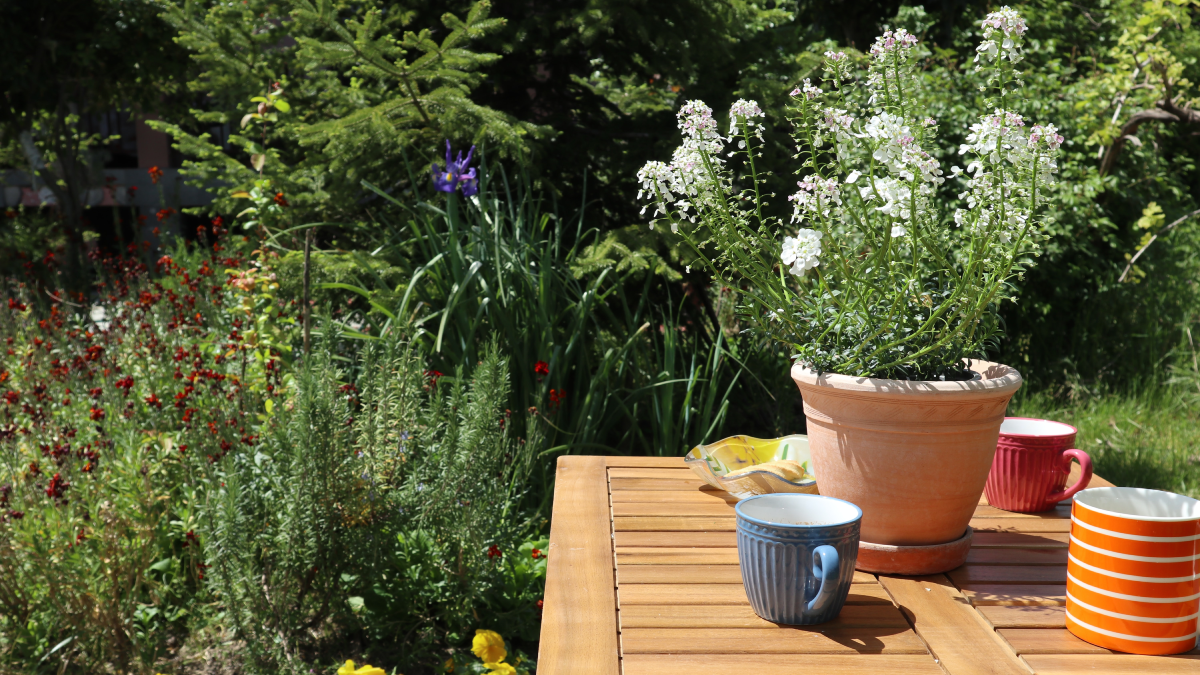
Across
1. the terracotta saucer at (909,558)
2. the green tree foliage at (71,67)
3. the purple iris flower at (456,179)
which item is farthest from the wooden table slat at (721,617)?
the green tree foliage at (71,67)

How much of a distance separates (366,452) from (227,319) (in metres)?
1.51

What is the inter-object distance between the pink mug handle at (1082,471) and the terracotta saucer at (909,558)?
0.24 m

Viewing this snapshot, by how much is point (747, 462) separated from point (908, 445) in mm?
496

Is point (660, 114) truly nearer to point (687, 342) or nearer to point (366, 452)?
point (687, 342)

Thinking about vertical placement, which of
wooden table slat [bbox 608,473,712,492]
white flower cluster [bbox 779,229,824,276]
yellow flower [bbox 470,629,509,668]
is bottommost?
yellow flower [bbox 470,629,509,668]

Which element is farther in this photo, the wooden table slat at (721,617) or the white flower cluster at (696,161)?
the white flower cluster at (696,161)

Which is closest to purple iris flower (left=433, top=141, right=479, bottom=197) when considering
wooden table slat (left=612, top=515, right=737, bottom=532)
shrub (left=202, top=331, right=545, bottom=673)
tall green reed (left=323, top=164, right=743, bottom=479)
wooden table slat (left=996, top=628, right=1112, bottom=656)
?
tall green reed (left=323, top=164, right=743, bottom=479)

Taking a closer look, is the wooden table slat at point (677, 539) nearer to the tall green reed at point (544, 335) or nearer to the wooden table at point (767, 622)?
the wooden table at point (767, 622)

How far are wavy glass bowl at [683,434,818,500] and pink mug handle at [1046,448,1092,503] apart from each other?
36 cm

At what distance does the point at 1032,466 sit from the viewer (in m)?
1.32

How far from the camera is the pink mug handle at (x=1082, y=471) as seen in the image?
125cm

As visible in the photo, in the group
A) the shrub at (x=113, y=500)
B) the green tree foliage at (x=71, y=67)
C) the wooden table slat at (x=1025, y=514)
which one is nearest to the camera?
the wooden table slat at (x=1025, y=514)

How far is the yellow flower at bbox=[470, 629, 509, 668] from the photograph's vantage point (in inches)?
67.5

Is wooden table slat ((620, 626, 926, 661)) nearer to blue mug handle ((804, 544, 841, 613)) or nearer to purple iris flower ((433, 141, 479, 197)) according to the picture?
blue mug handle ((804, 544, 841, 613))
